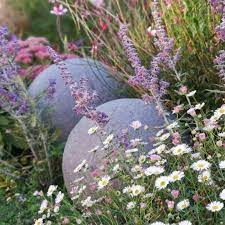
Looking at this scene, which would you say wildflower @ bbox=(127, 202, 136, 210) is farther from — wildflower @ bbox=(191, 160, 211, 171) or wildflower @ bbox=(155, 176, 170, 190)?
wildflower @ bbox=(191, 160, 211, 171)

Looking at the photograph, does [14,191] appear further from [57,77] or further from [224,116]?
[224,116]

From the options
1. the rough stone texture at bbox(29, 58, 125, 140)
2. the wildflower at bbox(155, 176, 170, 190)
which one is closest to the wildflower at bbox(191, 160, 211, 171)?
the wildflower at bbox(155, 176, 170, 190)

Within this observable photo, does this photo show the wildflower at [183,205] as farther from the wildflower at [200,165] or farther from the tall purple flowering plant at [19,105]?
A: the tall purple flowering plant at [19,105]

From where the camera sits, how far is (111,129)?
353cm

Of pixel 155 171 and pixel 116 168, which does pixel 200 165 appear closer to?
pixel 155 171

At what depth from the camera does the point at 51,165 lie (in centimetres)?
424

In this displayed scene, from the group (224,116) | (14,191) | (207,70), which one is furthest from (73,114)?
(224,116)

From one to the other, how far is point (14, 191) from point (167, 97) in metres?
1.27

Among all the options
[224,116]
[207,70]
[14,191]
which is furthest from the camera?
[14,191]

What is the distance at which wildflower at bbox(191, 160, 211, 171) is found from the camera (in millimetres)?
2451

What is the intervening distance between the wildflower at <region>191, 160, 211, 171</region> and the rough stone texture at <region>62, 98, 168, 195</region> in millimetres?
940

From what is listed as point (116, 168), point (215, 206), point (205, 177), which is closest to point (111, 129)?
point (116, 168)

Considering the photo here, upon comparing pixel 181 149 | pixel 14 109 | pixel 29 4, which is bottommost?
pixel 29 4

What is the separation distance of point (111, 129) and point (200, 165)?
3.65ft
